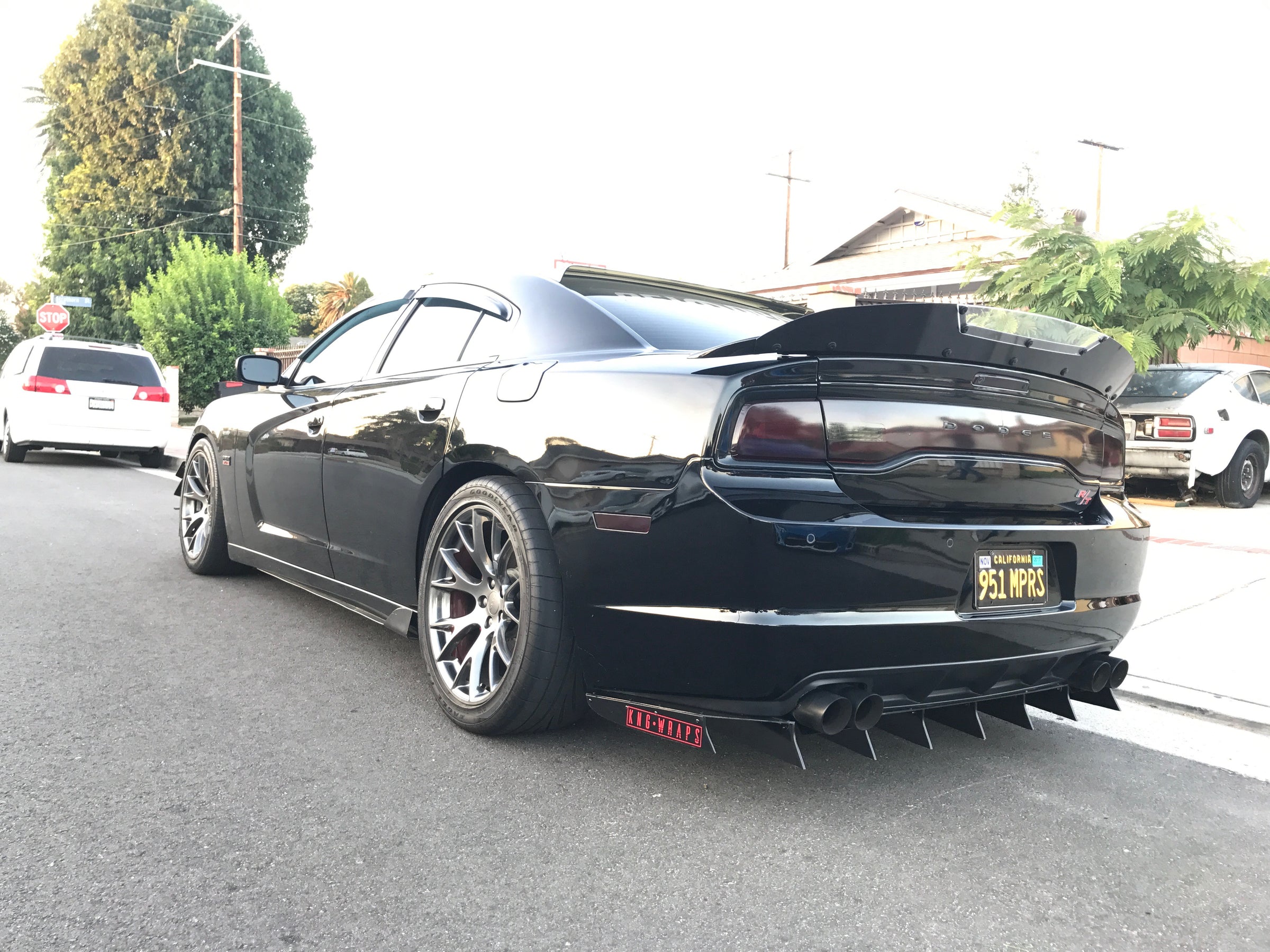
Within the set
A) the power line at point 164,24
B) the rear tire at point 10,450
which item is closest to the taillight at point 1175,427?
the rear tire at point 10,450

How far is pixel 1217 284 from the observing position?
10.5 m

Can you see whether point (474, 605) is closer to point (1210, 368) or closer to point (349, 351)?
point (349, 351)

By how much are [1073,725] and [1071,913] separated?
1497 millimetres

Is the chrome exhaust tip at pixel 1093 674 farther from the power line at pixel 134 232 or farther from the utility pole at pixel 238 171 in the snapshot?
the power line at pixel 134 232

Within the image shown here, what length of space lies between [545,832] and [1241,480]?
10.1m

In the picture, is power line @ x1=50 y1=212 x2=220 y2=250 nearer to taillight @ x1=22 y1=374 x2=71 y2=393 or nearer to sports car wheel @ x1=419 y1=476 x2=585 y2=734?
taillight @ x1=22 y1=374 x2=71 y2=393

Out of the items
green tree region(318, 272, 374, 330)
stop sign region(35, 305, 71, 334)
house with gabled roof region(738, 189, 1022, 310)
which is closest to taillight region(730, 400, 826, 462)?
house with gabled roof region(738, 189, 1022, 310)

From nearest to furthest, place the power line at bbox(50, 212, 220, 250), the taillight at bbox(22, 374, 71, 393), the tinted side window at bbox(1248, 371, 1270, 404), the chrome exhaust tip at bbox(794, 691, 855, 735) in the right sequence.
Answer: the chrome exhaust tip at bbox(794, 691, 855, 735), the tinted side window at bbox(1248, 371, 1270, 404), the taillight at bbox(22, 374, 71, 393), the power line at bbox(50, 212, 220, 250)

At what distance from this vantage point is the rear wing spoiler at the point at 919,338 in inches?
104

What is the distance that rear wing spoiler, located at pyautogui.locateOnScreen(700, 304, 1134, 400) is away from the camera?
8.67 ft

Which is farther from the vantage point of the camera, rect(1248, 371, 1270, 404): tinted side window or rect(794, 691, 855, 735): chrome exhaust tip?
rect(1248, 371, 1270, 404): tinted side window

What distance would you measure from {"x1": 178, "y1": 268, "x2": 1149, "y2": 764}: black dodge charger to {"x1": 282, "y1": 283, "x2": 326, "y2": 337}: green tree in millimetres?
63035

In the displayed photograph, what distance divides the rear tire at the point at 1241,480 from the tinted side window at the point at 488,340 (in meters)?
9.26

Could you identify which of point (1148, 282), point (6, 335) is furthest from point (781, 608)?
point (6, 335)
